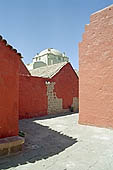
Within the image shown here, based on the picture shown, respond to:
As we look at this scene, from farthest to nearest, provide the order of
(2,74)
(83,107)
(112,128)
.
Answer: (83,107) < (112,128) < (2,74)

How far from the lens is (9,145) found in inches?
166

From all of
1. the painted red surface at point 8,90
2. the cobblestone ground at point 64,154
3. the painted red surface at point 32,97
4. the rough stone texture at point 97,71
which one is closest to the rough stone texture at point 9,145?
the cobblestone ground at point 64,154

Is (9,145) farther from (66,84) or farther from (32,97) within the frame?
(66,84)

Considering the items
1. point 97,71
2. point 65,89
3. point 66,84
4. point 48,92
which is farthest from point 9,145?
point 66,84

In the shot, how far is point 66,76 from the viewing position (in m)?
14.5

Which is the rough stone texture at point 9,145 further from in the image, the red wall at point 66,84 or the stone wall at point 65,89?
the red wall at point 66,84

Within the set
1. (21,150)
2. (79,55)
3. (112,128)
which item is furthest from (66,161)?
(79,55)

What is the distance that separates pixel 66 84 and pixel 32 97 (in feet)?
13.9

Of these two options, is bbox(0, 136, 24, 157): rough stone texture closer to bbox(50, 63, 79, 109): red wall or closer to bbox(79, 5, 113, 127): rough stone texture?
bbox(79, 5, 113, 127): rough stone texture

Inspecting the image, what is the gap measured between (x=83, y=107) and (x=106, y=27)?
468 centimetres

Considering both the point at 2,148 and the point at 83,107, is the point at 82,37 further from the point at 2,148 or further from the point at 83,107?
the point at 2,148

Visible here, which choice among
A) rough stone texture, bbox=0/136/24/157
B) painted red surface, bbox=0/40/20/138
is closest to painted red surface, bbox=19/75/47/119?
painted red surface, bbox=0/40/20/138

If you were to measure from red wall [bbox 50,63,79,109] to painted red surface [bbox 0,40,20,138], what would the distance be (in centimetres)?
813

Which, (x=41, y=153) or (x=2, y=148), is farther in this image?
(x=41, y=153)
